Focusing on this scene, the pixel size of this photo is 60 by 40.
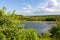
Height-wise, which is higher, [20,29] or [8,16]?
[8,16]

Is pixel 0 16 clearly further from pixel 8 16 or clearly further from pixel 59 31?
pixel 59 31

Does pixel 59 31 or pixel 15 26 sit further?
pixel 59 31

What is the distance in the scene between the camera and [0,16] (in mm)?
16406

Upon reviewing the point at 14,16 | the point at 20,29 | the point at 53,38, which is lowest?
the point at 53,38

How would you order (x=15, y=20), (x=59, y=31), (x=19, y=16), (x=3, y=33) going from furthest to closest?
(x=59, y=31) → (x=19, y=16) → (x=15, y=20) → (x=3, y=33)

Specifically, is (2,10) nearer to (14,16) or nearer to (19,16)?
(14,16)

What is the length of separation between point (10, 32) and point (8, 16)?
1506 millimetres

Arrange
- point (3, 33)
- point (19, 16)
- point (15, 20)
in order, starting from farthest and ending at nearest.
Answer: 1. point (19, 16)
2. point (15, 20)
3. point (3, 33)

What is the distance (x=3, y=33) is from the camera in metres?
15.7

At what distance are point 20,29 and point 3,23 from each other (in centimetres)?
179

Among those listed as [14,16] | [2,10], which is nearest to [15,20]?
[14,16]

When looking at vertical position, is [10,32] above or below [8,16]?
below

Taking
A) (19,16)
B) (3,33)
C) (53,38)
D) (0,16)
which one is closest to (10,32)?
(3,33)

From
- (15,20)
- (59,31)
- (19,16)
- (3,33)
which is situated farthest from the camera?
(59,31)
